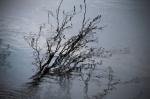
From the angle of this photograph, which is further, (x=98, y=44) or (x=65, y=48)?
(x=98, y=44)

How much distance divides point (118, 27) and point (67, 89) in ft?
5.38

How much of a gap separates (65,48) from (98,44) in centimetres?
63

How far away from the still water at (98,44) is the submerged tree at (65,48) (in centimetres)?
18

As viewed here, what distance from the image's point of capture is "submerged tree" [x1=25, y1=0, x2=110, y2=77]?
14.7 ft

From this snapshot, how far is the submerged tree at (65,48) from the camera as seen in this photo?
4480mm

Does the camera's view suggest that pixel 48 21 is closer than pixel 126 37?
Yes

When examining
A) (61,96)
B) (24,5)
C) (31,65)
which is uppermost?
(24,5)

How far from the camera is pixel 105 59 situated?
5.02 meters

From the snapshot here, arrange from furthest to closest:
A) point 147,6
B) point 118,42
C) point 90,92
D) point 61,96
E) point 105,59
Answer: point 147,6, point 118,42, point 105,59, point 90,92, point 61,96

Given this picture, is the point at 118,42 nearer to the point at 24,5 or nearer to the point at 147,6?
the point at 147,6

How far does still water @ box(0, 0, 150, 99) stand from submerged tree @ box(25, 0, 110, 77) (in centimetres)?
18

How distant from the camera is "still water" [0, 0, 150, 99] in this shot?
4.50 m

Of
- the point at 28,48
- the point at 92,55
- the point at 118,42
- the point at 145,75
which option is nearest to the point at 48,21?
the point at 28,48

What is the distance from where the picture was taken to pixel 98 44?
16.3ft
